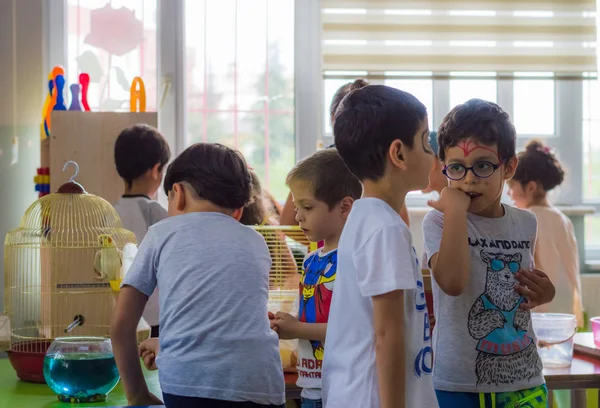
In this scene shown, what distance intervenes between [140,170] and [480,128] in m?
1.46

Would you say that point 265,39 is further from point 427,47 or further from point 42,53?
point 42,53

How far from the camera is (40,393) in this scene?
1606 mm

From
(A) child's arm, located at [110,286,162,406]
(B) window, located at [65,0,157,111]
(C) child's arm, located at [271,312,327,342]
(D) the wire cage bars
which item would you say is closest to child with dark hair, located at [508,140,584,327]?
(B) window, located at [65,0,157,111]

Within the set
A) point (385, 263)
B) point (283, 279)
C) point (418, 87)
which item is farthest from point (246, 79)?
point (385, 263)

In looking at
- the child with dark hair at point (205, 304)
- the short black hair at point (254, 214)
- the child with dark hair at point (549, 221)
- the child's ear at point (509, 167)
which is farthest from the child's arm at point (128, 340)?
the child with dark hair at point (549, 221)

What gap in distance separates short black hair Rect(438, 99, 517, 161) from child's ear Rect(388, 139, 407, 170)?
1.09 feet

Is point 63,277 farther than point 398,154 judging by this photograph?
Yes

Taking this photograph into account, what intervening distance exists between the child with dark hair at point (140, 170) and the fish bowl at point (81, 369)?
42.2 inches

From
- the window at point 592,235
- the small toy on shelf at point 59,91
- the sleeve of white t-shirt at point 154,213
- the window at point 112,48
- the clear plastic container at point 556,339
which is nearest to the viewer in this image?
the clear plastic container at point 556,339

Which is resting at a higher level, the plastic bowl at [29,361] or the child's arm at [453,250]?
the child's arm at [453,250]

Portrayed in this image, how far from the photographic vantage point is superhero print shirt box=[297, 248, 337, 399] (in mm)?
1501

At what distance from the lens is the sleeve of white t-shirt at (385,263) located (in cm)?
112

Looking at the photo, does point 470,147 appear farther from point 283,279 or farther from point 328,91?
point 328,91

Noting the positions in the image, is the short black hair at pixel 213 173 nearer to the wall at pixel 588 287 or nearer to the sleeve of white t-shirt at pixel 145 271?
the sleeve of white t-shirt at pixel 145 271
